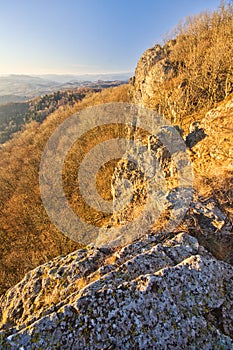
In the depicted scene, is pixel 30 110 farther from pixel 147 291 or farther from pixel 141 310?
pixel 141 310

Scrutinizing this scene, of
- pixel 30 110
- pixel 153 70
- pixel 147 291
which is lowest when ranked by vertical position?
pixel 30 110

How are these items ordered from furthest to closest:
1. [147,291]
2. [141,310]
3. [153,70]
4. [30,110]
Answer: [30,110] → [153,70] → [147,291] → [141,310]

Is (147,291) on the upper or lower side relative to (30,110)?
upper

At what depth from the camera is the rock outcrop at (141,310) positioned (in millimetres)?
4289

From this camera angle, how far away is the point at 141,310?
461 cm

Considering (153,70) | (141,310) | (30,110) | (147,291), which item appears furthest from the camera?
(30,110)

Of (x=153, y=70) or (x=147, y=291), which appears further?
(x=153, y=70)

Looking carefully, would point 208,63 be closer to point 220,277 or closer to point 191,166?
point 191,166

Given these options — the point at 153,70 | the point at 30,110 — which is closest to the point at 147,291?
the point at 153,70

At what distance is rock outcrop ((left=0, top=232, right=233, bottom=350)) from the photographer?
14.1ft

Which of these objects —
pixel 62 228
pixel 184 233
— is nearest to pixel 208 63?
pixel 184 233

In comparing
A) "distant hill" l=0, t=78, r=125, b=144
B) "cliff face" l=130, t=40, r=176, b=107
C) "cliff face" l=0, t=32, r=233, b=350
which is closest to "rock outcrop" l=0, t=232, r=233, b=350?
"cliff face" l=0, t=32, r=233, b=350

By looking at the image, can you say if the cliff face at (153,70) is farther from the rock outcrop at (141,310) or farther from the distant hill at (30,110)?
the distant hill at (30,110)

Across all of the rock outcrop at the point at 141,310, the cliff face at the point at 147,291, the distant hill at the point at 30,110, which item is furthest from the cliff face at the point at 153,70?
the distant hill at the point at 30,110
